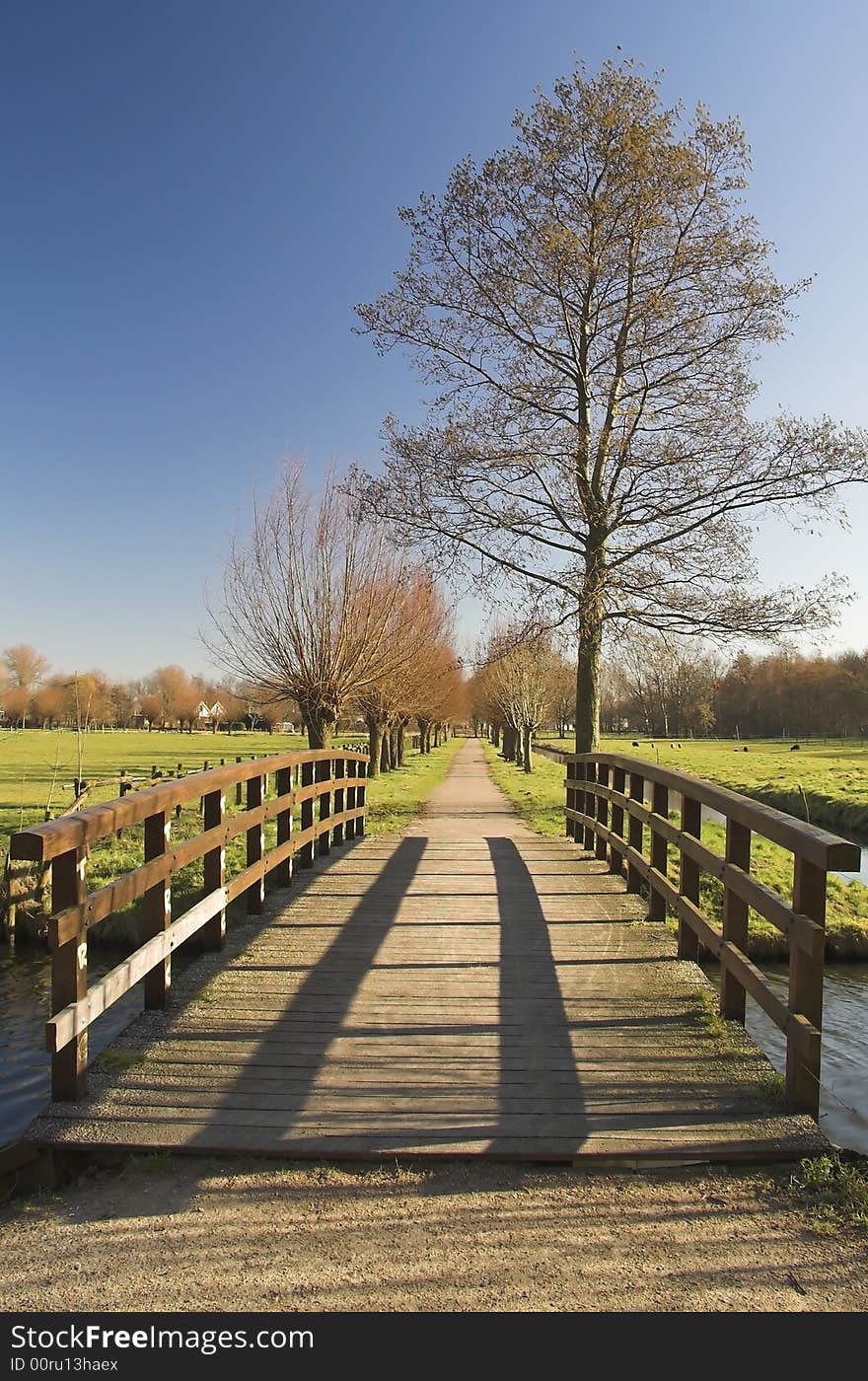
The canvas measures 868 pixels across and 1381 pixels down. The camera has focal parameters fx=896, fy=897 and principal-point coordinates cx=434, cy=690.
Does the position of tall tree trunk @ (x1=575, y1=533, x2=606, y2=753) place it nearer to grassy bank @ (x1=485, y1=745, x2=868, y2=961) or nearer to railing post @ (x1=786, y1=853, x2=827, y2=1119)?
grassy bank @ (x1=485, y1=745, x2=868, y2=961)

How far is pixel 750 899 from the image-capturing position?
4074 mm

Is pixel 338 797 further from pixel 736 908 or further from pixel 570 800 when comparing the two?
pixel 736 908

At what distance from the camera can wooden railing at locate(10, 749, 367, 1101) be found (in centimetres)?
351

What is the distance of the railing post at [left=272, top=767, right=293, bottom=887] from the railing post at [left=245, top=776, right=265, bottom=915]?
60cm

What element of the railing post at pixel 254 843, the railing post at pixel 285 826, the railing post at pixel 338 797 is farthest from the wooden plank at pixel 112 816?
the railing post at pixel 338 797

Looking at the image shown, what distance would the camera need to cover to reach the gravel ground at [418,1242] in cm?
255

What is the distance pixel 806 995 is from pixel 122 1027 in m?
4.88

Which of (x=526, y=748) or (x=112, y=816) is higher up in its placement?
(x=112, y=816)

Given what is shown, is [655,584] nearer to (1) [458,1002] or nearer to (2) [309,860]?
(2) [309,860]

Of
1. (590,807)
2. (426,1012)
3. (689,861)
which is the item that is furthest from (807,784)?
(426,1012)

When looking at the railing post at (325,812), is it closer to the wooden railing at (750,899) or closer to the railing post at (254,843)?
the railing post at (254,843)

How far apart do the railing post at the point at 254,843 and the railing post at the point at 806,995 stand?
368 centimetres

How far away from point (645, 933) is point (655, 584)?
808 centimetres

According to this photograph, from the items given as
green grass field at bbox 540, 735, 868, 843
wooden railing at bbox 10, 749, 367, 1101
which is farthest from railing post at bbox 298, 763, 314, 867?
green grass field at bbox 540, 735, 868, 843
